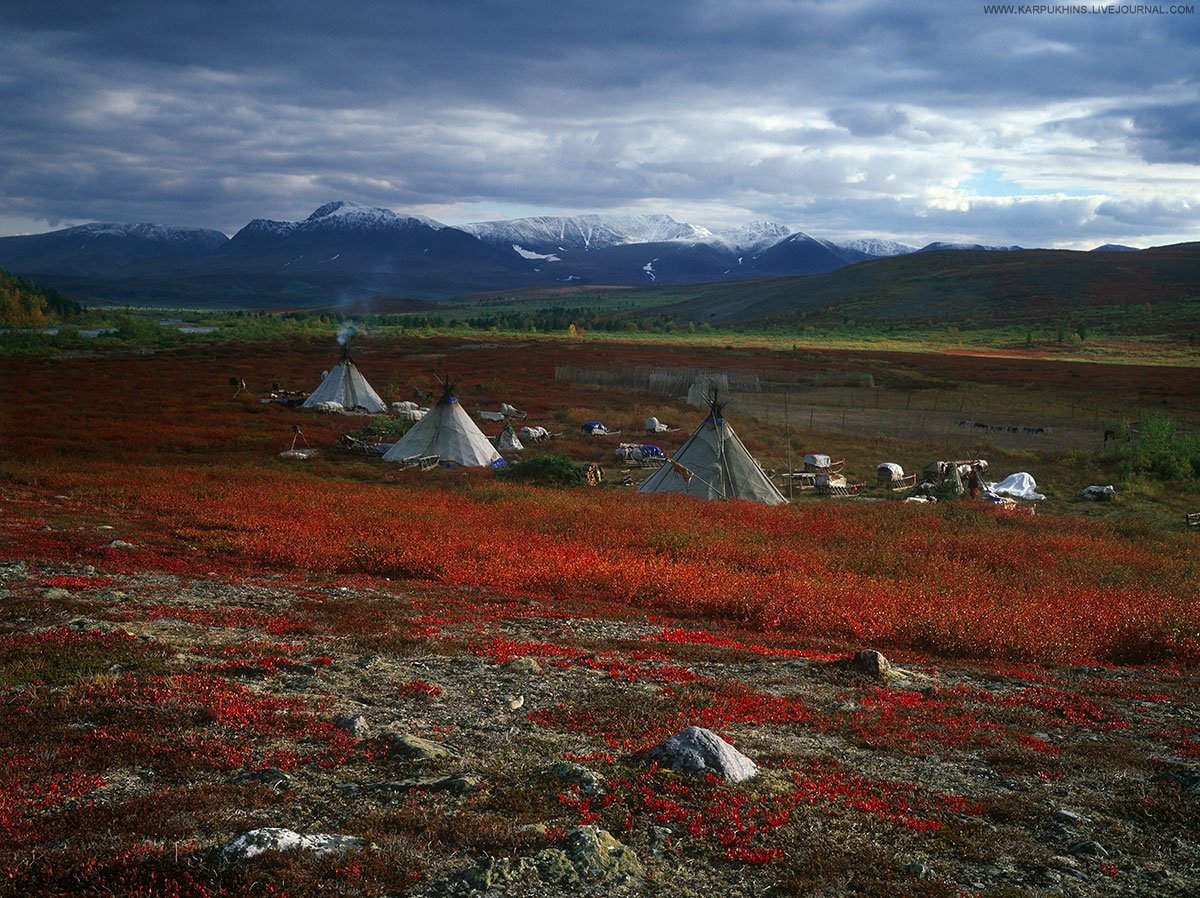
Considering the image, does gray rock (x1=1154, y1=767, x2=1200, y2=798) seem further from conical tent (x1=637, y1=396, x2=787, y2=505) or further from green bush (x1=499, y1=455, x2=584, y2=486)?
green bush (x1=499, y1=455, x2=584, y2=486)

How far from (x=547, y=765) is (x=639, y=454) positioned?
29890 millimetres

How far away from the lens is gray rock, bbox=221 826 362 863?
18.2 feet

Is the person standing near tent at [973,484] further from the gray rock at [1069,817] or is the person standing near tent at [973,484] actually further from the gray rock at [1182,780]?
the gray rock at [1069,817]

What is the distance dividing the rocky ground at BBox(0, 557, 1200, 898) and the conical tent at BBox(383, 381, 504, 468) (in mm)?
22185

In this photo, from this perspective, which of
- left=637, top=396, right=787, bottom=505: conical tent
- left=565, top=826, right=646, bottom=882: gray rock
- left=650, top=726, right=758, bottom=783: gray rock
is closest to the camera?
left=565, top=826, right=646, bottom=882: gray rock

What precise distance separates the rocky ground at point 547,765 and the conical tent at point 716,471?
1575 centimetres

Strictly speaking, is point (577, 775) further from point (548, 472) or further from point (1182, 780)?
point (548, 472)

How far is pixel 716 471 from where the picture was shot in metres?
28.4

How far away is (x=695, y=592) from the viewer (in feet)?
52.1

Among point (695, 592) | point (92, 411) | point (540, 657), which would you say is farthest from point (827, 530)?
point (92, 411)

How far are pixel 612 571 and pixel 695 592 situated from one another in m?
1.75

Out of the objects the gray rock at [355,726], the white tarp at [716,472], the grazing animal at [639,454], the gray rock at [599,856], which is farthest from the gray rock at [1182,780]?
the grazing animal at [639,454]

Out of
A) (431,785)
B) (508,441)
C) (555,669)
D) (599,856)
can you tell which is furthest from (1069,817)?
(508,441)

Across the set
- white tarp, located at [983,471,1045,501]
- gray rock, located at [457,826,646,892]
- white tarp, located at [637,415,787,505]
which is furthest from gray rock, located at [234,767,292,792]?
white tarp, located at [983,471,1045,501]
